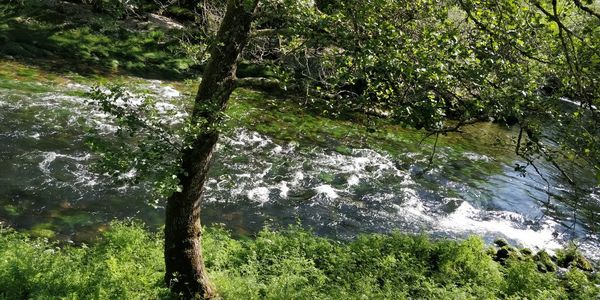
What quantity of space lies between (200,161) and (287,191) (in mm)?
7936

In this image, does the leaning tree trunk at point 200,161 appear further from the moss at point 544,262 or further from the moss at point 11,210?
the moss at point 544,262

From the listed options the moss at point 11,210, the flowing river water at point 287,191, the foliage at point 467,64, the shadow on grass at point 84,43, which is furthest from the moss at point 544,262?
the shadow on grass at point 84,43

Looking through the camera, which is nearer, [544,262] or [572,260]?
[544,262]

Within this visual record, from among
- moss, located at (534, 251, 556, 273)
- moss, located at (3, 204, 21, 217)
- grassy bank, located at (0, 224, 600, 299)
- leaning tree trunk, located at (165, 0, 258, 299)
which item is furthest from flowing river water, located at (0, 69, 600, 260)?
leaning tree trunk, located at (165, 0, 258, 299)

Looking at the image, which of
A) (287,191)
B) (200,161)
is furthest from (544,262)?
(200,161)

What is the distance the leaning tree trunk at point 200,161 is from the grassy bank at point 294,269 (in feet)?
1.27

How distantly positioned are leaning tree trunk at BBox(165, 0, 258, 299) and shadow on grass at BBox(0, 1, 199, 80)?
16824mm

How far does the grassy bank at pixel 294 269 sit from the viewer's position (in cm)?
705

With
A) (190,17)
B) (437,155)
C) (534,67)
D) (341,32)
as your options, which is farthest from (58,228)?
(190,17)

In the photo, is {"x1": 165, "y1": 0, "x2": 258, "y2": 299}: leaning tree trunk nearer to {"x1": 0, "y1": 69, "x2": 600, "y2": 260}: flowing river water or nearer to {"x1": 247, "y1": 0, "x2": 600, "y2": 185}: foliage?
{"x1": 247, "y1": 0, "x2": 600, "y2": 185}: foliage

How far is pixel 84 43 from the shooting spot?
2548cm

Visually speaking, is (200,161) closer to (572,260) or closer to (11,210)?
(11,210)

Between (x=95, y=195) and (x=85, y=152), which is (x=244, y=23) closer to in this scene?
(x=95, y=195)

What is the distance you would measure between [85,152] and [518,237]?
42.0ft
